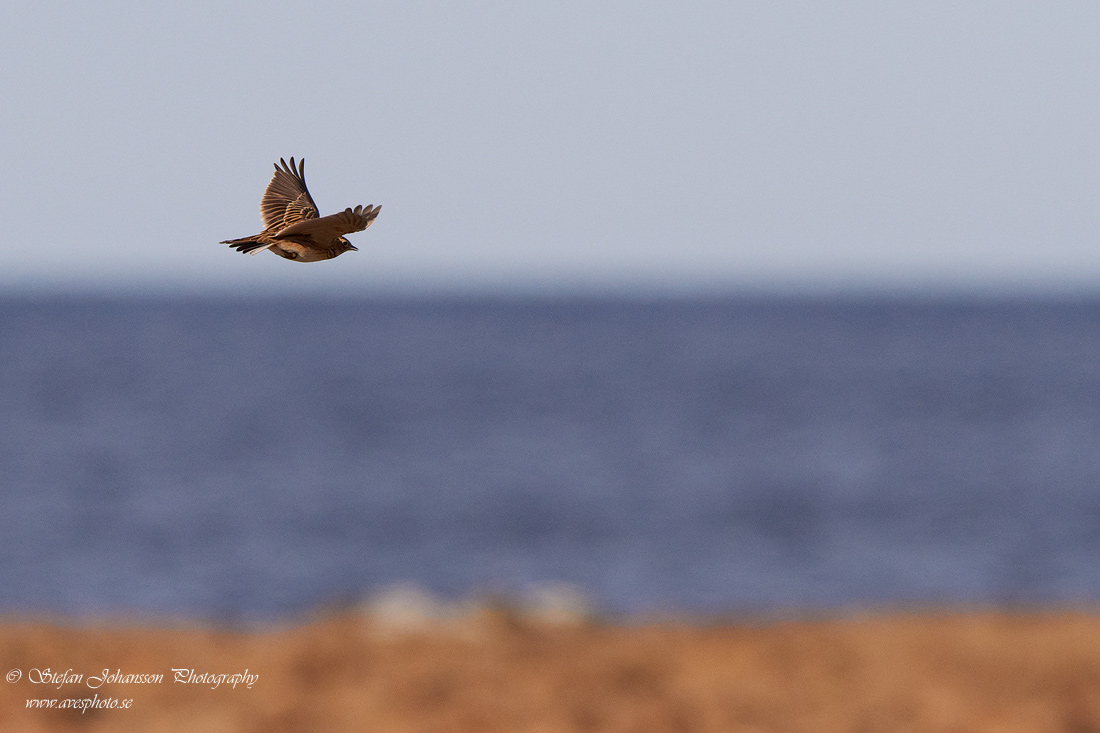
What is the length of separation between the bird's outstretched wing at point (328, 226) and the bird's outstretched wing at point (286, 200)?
0.06ft

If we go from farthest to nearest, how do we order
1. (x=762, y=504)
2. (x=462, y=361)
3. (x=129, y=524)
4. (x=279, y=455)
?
(x=462, y=361) → (x=279, y=455) → (x=762, y=504) → (x=129, y=524)

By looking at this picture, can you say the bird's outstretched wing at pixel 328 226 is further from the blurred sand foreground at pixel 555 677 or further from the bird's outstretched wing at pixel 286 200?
the blurred sand foreground at pixel 555 677

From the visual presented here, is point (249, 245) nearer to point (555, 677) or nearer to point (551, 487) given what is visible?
point (555, 677)

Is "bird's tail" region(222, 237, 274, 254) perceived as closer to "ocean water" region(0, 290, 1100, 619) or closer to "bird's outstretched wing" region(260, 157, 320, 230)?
"bird's outstretched wing" region(260, 157, 320, 230)

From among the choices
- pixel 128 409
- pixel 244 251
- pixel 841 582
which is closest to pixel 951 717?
pixel 244 251

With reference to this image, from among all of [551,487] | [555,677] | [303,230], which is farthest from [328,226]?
[551,487]

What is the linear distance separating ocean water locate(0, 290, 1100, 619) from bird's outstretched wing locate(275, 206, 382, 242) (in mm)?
681

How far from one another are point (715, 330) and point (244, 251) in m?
191

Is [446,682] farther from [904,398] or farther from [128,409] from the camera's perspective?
[904,398]

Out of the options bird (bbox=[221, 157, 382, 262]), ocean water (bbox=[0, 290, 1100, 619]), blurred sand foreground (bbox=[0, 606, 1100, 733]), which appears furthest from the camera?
ocean water (bbox=[0, 290, 1100, 619])

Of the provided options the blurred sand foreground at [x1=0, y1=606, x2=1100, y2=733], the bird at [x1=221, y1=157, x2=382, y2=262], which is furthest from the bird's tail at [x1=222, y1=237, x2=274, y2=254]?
the blurred sand foreground at [x1=0, y1=606, x2=1100, y2=733]

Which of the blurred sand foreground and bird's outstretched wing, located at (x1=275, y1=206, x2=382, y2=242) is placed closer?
bird's outstretched wing, located at (x1=275, y1=206, x2=382, y2=242)

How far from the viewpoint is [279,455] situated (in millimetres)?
52906

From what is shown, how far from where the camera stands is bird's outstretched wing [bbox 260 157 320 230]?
1.04 meters
